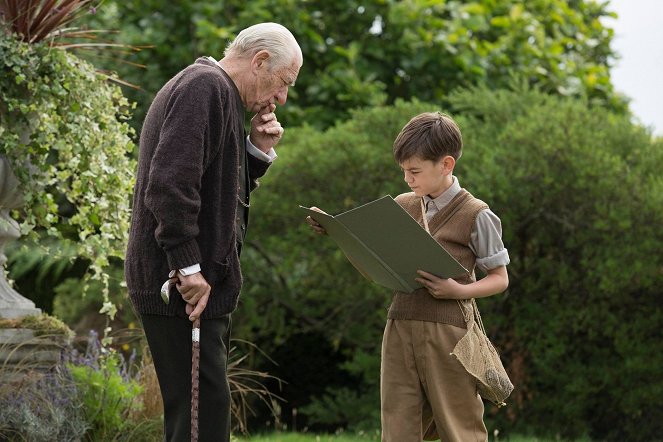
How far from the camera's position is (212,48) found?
9820mm

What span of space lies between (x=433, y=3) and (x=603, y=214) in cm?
354

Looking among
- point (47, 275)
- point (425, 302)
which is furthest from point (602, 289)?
point (47, 275)

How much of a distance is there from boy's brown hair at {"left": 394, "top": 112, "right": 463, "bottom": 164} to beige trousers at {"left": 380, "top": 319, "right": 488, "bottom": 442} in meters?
0.59

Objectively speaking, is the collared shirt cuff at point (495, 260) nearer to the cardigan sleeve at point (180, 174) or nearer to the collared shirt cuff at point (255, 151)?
the collared shirt cuff at point (255, 151)

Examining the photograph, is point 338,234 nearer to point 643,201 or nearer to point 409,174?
point 409,174

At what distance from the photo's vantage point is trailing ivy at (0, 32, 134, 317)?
513cm

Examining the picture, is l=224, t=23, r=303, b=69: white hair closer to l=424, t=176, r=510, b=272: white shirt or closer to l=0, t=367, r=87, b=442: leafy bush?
l=424, t=176, r=510, b=272: white shirt

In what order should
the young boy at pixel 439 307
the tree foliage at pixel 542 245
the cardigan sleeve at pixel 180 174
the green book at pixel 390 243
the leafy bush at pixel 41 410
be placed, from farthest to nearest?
the tree foliage at pixel 542 245
the leafy bush at pixel 41 410
the young boy at pixel 439 307
the green book at pixel 390 243
the cardigan sleeve at pixel 180 174

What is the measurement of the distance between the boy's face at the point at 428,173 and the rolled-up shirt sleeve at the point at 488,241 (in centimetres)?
18

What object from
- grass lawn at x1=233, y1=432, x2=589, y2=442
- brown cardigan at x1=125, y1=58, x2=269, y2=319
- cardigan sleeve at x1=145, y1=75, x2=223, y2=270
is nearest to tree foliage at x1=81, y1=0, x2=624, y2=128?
grass lawn at x1=233, y1=432, x2=589, y2=442

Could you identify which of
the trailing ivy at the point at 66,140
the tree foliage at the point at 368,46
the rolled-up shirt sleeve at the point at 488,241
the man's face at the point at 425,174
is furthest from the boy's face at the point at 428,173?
the tree foliage at the point at 368,46

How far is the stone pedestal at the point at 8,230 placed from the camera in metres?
5.25

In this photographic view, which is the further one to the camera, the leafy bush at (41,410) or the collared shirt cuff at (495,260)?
the leafy bush at (41,410)

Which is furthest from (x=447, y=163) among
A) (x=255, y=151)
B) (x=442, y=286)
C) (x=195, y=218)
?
(x=195, y=218)
